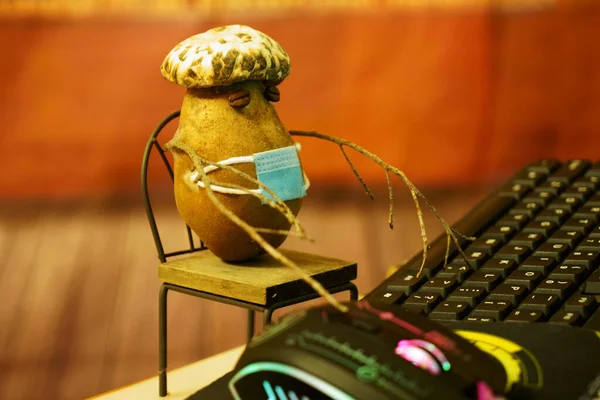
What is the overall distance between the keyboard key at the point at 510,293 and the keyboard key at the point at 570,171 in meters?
0.17

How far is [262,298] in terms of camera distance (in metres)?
0.44

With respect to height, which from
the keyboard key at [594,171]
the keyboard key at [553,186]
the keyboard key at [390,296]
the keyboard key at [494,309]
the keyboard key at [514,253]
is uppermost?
the keyboard key at [594,171]

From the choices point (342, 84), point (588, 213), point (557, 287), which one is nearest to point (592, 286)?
point (557, 287)

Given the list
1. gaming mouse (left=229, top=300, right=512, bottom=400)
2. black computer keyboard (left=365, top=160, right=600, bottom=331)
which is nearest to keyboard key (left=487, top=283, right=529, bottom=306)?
black computer keyboard (left=365, top=160, right=600, bottom=331)

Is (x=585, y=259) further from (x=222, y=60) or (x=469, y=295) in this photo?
(x=222, y=60)

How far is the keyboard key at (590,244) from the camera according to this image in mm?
493

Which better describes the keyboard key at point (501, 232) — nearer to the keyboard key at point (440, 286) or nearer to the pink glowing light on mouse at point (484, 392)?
the keyboard key at point (440, 286)

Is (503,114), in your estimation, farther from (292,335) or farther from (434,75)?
(292,335)

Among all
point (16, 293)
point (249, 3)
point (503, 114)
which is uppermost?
point (249, 3)

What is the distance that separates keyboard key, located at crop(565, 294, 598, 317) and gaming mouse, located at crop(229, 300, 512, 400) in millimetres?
98

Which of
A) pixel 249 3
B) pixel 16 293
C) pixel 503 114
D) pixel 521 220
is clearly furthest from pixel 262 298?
pixel 503 114

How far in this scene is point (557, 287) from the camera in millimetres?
442

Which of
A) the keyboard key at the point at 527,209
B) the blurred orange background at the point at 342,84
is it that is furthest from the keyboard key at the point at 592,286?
the blurred orange background at the point at 342,84

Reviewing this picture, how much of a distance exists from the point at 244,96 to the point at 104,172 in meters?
1.15
